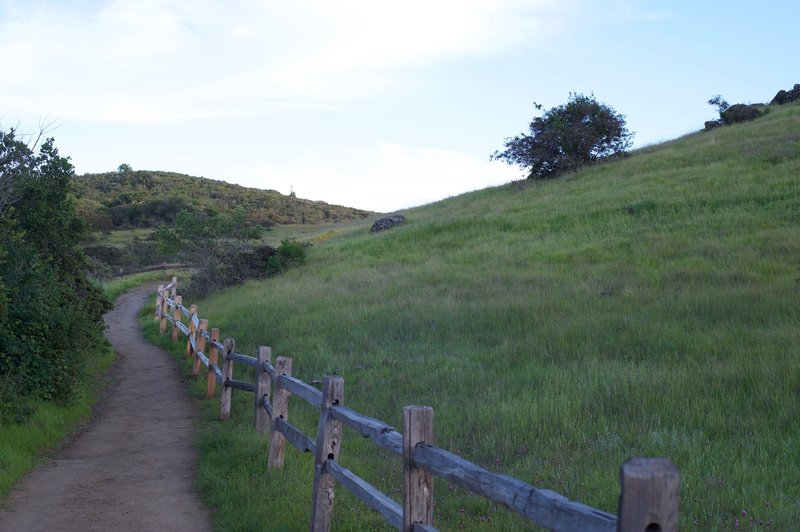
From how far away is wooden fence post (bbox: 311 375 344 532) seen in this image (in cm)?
672

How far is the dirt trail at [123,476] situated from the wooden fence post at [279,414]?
917mm

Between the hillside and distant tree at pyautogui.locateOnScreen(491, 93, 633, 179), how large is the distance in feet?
115

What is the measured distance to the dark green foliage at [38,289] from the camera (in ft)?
39.1

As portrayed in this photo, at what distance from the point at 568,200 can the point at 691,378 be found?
75.4 ft

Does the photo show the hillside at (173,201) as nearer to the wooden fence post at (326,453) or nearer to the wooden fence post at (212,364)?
the wooden fence post at (212,364)

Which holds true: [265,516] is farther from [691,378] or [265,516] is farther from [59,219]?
[59,219]

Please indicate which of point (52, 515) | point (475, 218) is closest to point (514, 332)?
point (52, 515)

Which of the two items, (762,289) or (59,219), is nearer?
(762,289)

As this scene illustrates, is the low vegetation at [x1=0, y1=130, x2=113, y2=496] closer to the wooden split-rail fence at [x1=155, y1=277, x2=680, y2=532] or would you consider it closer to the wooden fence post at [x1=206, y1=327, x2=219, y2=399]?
the wooden fence post at [x1=206, y1=327, x2=219, y2=399]

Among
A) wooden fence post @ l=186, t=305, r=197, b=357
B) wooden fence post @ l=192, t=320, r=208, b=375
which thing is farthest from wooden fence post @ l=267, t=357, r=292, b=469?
wooden fence post @ l=186, t=305, r=197, b=357

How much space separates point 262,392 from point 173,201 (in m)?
71.2

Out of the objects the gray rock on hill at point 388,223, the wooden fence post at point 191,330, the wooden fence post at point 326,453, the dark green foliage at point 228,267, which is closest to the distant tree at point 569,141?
the gray rock on hill at point 388,223

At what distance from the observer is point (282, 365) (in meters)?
9.11

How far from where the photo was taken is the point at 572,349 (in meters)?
12.8
